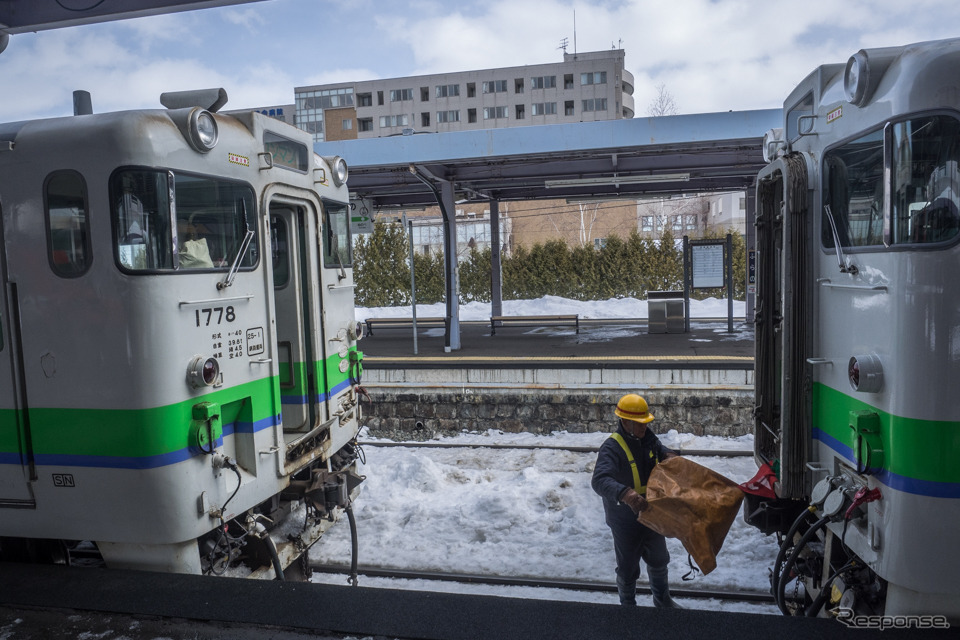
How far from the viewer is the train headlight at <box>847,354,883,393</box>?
11.1ft

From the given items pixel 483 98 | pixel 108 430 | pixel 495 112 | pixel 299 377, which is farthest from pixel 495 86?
pixel 108 430

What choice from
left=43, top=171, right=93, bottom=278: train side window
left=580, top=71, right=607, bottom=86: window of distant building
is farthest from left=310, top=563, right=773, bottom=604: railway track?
left=580, top=71, right=607, bottom=86: window of distant building

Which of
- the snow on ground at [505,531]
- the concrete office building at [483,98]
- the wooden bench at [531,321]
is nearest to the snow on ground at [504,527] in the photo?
the snow on ground at [505,531]

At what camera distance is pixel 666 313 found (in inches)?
657

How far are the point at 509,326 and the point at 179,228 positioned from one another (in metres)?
15.8

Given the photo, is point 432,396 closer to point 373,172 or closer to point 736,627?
point 373,172

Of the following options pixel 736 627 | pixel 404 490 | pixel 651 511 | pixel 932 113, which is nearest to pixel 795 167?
pixel 932 113

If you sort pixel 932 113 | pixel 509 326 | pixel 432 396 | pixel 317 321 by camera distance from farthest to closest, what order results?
pixel 509 326
pixel 432 396
pixel 317 321
pixel 932 113

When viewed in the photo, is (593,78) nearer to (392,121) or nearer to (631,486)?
(392,121)

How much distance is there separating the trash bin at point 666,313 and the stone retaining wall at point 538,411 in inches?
234

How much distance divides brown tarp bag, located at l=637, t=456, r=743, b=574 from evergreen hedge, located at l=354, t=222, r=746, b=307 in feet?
72.6

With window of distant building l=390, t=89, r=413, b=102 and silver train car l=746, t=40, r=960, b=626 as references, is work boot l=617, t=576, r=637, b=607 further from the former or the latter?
window of distant building l=390, t=89, r=413, b=102

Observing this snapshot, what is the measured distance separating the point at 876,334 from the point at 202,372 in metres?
3.71

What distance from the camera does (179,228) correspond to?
13.2ft
